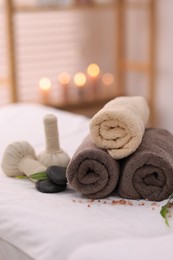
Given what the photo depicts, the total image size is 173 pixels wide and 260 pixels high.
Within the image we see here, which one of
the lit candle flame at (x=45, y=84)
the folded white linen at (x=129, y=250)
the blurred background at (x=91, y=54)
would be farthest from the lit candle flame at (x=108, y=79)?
the folded white linen at (x=129, y=250)

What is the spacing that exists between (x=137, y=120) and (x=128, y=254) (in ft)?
1.36

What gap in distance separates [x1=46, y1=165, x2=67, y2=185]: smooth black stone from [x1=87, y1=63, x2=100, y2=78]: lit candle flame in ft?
6.54

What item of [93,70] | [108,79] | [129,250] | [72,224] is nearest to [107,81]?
[108,79]

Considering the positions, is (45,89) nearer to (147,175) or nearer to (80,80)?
(80,80)

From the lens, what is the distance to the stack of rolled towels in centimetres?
130

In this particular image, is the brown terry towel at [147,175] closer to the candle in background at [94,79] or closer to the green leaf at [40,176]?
the green leaf at [40,176]

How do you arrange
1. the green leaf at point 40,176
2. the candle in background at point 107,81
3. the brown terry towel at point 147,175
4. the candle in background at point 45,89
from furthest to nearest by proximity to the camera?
the candle in background at point 107,81 < the candle in background at point 45,89 < the green leaf at point 40,176 < the brown terry towel at point 147,175

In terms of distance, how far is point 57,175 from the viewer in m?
1.37

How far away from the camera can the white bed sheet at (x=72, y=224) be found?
3.57 ft

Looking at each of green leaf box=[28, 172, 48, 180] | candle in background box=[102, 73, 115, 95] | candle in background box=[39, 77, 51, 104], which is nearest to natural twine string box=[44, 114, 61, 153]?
green leaf box=[28, 172, 48, 180]

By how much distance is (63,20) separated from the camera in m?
3.36

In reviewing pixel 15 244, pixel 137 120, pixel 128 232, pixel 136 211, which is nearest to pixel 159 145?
pixel 137 120

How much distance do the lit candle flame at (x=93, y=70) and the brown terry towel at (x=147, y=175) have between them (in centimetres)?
204

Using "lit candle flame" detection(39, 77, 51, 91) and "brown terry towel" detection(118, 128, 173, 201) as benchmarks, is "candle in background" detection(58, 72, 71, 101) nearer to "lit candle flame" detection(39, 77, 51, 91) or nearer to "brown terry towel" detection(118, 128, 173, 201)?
"lit candle flame" detection(39, 77, 51, 91)
